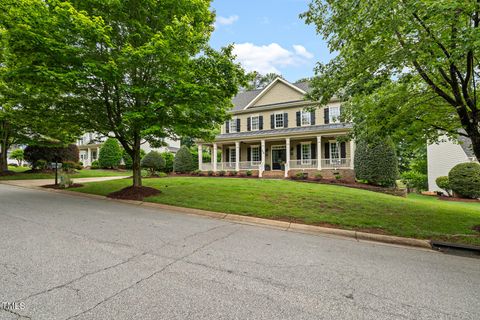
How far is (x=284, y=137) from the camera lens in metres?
19.3

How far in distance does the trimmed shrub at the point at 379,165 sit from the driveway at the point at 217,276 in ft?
36.0

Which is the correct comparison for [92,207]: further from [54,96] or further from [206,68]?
[206,68]

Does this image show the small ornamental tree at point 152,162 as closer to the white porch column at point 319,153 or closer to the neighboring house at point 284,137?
the neighboring house at point 284,137

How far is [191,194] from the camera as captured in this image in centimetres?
980

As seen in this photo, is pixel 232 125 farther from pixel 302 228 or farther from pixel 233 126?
pixel 302 228

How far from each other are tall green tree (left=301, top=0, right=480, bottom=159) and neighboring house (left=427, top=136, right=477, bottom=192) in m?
14.0

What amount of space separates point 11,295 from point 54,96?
327 inches

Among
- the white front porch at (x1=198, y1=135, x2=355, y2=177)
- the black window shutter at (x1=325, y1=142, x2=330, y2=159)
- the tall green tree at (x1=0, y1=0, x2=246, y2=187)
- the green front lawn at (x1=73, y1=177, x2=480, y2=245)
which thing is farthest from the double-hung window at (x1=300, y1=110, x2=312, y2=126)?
the tall green tree at (x1=0, y1=0, x2=246, y2=187)

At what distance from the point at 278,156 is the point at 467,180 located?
1256cm

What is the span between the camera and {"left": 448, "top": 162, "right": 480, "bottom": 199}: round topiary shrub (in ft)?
46.2

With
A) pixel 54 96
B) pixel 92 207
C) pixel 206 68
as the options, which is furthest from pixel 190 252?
pixel 54 96

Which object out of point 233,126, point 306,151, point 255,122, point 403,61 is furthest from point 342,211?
point 233,126

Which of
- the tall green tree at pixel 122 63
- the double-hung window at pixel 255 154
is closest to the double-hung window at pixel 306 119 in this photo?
the double-hung window at pixel 255 154

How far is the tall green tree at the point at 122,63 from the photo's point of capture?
6.73 m
